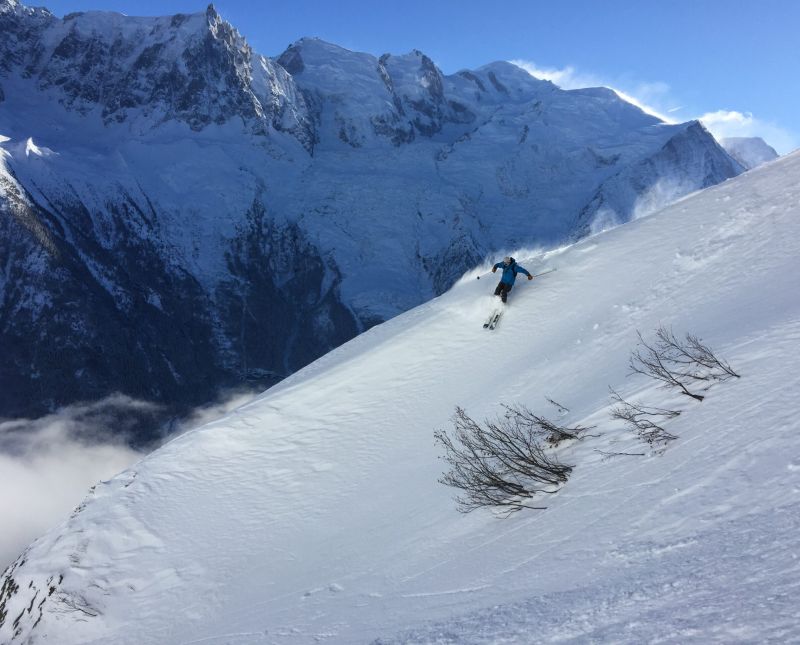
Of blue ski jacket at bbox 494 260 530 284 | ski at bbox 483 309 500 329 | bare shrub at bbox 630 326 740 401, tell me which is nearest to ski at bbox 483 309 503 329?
ski at bbox 483 309 500 329

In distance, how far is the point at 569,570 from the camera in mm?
6383

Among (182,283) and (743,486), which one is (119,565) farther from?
(182,283)

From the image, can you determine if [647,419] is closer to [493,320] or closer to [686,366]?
[686,366]

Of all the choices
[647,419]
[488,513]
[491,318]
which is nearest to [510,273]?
[491,318]

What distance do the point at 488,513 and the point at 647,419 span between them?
291 cm

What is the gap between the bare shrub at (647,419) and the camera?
8.02 metres

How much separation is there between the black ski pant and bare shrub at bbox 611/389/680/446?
418 inches

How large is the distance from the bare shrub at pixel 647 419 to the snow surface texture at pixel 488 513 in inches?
6.7

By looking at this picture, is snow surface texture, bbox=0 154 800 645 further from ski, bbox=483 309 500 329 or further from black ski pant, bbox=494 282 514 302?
black ski pant, bbox=494 282 514 302

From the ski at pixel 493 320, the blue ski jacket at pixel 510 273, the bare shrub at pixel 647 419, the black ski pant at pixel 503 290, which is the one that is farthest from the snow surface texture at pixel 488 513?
the blue ski jacket at pixel 510 273

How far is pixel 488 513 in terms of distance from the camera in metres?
9.67

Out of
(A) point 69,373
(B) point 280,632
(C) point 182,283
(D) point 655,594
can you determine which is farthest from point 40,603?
(C) point 182,283

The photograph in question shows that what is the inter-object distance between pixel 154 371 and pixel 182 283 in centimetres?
3358

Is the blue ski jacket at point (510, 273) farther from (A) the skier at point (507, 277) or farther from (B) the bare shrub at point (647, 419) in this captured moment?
(B) the bare shrub at point (647, 419)
